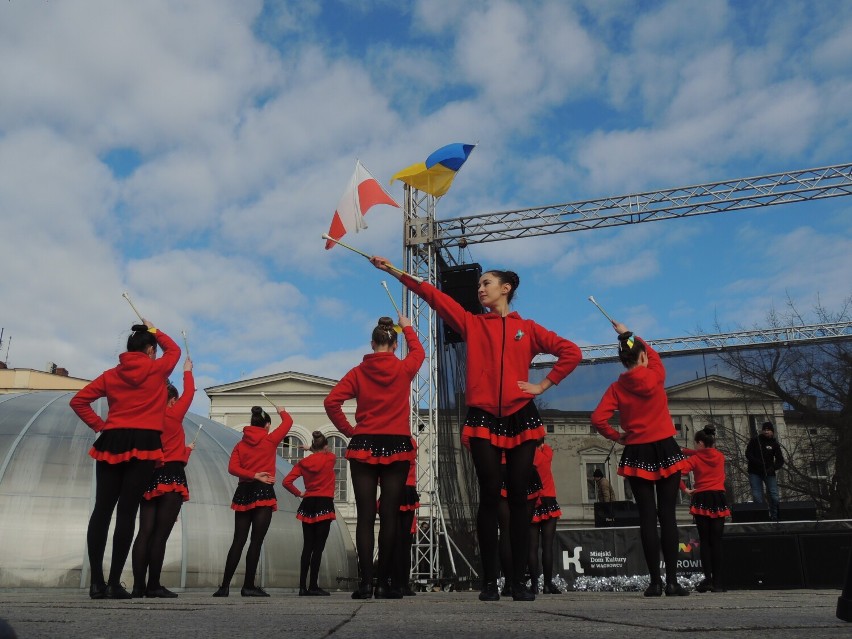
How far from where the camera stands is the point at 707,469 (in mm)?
7090

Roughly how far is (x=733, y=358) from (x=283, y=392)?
750 inches

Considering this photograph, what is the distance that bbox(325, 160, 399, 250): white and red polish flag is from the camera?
27.6ft

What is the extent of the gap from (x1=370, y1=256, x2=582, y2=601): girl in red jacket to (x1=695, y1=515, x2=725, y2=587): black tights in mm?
3882

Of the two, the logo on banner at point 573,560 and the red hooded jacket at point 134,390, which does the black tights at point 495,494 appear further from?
the logo on banner at point 573,560

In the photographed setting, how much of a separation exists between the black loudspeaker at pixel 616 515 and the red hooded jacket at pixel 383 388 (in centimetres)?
766

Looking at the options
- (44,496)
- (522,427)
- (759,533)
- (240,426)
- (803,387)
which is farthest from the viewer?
(240,426)

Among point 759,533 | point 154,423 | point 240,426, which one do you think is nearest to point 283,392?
point 240,426

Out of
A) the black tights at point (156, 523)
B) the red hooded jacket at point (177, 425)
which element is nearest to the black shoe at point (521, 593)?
the red hooded jacket at point (177, 425)

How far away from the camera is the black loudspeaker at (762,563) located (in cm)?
899

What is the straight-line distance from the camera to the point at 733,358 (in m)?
17.0

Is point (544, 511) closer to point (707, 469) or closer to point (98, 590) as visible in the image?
point (707, 469)

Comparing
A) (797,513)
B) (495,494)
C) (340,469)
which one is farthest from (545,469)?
(340,469)

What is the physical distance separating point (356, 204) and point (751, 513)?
6.72m

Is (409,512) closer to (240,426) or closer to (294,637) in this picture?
(294,637)
